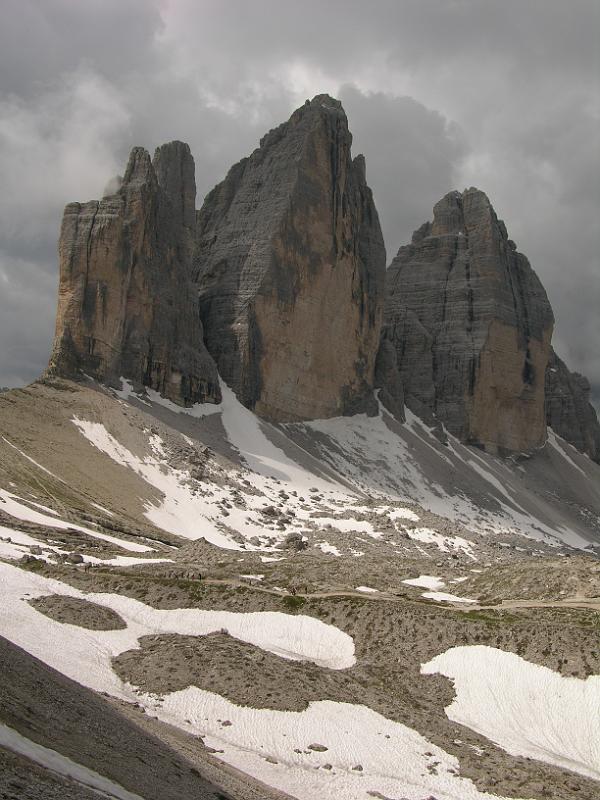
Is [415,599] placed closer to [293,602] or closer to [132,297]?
[293,602]

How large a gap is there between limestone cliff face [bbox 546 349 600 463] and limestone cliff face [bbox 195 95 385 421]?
2314 inches

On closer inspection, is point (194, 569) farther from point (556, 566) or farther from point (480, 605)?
point (556, 566)

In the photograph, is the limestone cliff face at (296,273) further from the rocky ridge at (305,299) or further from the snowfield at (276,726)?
the snowfield at (276,726)

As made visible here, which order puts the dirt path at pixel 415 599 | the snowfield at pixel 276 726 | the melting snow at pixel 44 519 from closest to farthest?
the snowfield at pixel 276 726 → the dirt path at pixel 415 599 → the melting snow at pixel 44 519

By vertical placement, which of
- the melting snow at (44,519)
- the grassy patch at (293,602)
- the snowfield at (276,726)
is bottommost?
the snowfield at (276,726)

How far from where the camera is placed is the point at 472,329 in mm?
123562

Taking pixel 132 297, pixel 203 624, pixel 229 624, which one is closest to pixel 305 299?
pixel 132 297

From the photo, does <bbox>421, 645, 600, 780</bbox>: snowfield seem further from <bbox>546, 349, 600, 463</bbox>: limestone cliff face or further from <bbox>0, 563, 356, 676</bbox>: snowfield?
<bbox>546, 349, 600, 463</bbox>: limestone cliff face

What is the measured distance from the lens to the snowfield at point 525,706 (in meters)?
19.5

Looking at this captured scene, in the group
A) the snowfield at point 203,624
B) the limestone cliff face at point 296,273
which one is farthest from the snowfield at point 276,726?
the limestone cliff face at point 296,273

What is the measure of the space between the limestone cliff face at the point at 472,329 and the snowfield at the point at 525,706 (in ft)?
300

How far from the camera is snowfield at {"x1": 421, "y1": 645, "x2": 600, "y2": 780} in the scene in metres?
19.5

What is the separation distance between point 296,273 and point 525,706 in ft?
250

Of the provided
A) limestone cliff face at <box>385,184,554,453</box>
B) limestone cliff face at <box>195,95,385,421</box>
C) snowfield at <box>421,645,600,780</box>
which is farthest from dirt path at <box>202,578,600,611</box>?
limestone cliff face at <box>385,184,554,453</box>
